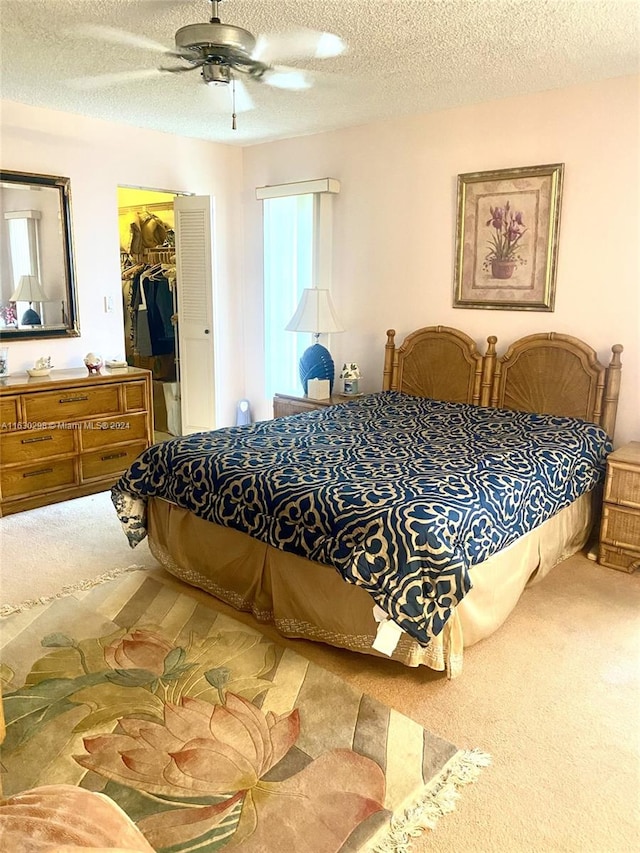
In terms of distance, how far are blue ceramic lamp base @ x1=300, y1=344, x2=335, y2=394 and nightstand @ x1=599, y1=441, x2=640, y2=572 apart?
2.10 meters

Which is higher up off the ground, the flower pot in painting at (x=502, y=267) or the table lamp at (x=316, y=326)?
the flower pot in painting at (x=502, y=267)

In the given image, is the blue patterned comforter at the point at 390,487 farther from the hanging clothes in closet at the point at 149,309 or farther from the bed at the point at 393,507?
the hanging clothes in closet at the point at 149,309

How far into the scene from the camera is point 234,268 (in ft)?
18.1

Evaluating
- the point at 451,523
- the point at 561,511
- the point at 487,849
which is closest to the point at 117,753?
the point at 487,849

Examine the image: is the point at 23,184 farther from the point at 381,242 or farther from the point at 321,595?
the point at 321,595

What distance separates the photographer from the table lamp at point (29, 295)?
4230 millimetres

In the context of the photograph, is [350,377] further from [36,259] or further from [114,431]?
[36,259]

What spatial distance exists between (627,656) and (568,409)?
1.61m

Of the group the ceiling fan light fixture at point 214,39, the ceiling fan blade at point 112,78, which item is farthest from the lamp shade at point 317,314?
the ceiling fan light fixture at point 214,39

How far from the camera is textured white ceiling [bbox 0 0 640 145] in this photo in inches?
103

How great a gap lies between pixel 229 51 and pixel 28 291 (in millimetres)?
2406

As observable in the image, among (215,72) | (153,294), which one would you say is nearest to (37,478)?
(153,294)

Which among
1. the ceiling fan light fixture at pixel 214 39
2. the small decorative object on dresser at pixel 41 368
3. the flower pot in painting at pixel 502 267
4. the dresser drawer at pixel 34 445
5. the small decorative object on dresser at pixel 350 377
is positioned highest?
the ceiling fan light fixture at pixel 214 39

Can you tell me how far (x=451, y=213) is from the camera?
167 inches
